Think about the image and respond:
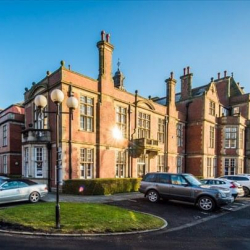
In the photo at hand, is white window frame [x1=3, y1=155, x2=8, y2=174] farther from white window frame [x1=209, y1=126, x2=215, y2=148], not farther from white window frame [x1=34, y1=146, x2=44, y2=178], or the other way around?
white window frame [x1=209, y1=126, x2=215, y2=148]

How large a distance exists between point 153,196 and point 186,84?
21214mm

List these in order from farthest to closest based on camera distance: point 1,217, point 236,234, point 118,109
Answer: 1. point 118,109
2. point 1,217
3. point 236,234

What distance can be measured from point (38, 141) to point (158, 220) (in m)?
12.0

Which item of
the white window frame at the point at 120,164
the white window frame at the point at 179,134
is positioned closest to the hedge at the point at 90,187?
the white window frame at the point at 120,164

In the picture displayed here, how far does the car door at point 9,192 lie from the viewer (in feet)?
37.5

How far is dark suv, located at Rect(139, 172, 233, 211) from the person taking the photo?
11.7 meters

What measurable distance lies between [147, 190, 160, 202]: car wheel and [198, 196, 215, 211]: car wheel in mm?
2585

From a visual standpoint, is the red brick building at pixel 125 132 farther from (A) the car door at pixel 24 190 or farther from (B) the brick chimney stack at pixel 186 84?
(A) the car door at pixel 24 190

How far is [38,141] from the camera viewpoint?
17562 millimetres

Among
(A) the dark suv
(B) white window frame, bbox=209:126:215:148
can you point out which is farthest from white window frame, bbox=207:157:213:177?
(A) the dark suv

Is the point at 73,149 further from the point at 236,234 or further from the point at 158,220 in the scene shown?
the point at 236,234

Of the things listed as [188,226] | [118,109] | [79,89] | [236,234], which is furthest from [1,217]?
[118,109]

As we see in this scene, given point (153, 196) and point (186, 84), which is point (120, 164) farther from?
point (186, 84)

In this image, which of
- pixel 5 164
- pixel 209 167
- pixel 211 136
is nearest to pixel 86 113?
pixel 5 164
